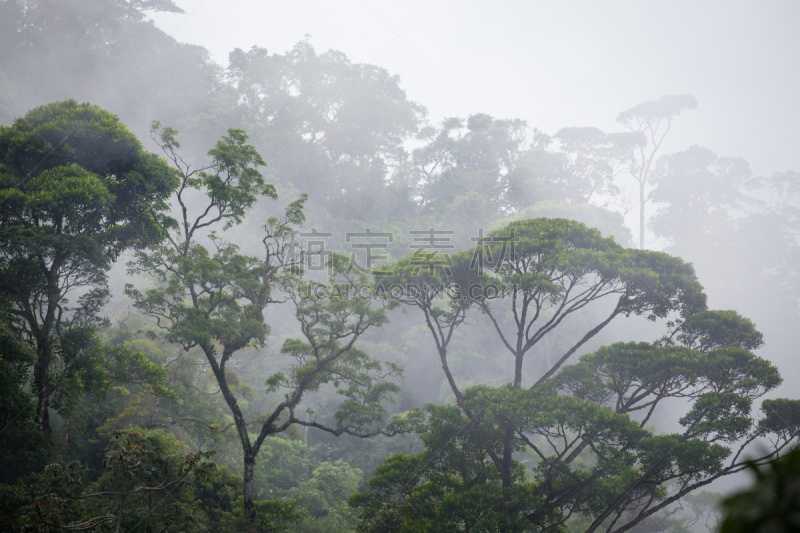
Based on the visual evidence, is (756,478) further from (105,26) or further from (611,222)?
(105,26)

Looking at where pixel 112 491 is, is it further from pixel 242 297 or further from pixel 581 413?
pixel 581 413

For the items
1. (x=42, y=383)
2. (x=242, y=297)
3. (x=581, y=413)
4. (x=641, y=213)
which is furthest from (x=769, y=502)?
(x=641, y=213)

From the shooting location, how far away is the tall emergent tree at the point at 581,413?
6375mm

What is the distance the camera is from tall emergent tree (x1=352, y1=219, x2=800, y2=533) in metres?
6.38

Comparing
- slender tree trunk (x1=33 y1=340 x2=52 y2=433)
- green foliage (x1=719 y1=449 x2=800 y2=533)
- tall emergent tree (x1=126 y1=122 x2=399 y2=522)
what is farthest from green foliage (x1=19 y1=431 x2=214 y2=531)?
green foliage (x1=719 y1=449 x2=800 y2=533)

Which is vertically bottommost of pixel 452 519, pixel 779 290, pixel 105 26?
pixel 452 519

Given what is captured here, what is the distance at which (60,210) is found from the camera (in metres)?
6.48

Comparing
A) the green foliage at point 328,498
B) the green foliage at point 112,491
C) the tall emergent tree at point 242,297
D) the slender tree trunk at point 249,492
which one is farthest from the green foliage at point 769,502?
the green foliage at point 328,498

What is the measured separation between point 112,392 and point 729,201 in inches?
1477

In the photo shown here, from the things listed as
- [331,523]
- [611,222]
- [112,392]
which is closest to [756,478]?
[331,523]

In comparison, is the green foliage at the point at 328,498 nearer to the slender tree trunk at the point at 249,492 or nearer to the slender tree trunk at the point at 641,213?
the slender tree trunk at the point at 249,492

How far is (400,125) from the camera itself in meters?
29.7

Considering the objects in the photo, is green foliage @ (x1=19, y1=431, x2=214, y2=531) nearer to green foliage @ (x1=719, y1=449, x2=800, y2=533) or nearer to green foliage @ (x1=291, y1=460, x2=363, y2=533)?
green foliage @ (x1=719, y1=449, x2=800, y2=533)

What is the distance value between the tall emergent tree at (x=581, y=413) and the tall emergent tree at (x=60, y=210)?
539 centimetres
